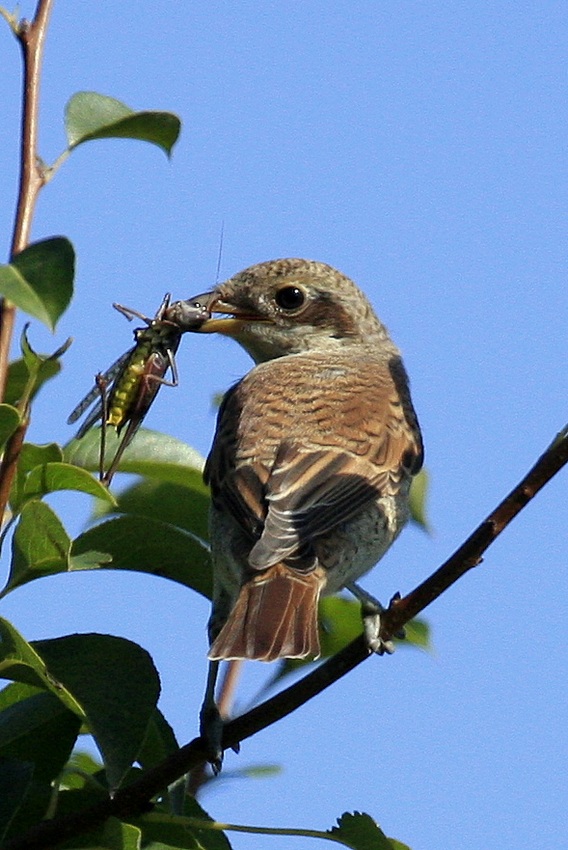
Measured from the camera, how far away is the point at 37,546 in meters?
2.57

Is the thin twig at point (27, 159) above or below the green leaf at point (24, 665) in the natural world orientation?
above

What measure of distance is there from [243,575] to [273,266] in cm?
216

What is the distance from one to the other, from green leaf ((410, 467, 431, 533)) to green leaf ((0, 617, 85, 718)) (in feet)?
5.09

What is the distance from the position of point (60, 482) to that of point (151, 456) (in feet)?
1.91

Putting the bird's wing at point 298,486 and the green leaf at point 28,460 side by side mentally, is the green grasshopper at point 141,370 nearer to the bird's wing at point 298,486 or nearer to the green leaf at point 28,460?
the bird's wing at point 298,486

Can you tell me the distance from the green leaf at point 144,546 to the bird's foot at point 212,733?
1.14 feet

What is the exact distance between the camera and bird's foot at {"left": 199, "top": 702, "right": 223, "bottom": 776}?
2492 mm

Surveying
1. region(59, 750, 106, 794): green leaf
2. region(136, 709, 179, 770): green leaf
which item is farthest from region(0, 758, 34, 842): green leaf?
region(136, 709, 179, 770): green leaf

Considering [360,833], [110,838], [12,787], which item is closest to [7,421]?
[12,787]

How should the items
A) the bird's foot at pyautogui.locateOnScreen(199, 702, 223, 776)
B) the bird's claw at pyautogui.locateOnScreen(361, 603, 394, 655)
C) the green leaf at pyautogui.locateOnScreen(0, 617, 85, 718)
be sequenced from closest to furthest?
the green leaf at pyautogui.locateOnScreen(0, 617, 85, 718) → the bird's foot at pyautogui.locateOnScreen(199, 702, 223, 776) → the bird's claw at pyautogui.locateOnScreen(361, 603, 394, 655)

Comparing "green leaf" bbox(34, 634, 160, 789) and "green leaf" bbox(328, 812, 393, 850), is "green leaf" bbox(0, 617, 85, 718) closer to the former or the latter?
"green leaf" bbox(34, 634, 160, 789)

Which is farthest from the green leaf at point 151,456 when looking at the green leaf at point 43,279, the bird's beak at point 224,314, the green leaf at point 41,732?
the bird's beak at point 224,314

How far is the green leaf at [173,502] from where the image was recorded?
3.32 m

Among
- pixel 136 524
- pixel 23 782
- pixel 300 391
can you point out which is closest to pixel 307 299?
pixel 300 391
